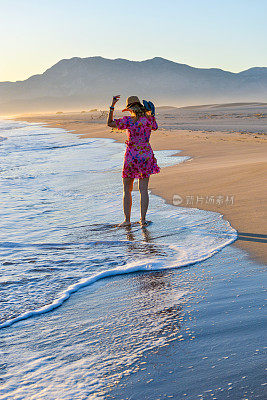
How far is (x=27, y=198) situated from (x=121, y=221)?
2434 millimetres

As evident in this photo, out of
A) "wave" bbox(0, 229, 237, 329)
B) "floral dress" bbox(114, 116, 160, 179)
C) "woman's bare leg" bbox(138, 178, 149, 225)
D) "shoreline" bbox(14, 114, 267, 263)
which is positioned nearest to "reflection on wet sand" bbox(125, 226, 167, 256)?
"wave" bbox(0, 229, 237, 329)

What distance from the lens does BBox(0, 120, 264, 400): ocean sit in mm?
2314

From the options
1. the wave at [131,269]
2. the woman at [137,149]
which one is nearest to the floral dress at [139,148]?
the woman at [137,149]

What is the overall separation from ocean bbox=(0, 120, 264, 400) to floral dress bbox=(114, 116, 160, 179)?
61 centimetres

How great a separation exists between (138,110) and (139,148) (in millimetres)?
479

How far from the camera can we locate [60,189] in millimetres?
8938

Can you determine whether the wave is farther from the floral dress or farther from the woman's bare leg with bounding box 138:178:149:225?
the floral dress

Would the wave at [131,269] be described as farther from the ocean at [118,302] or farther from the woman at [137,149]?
the woman at [137,149]

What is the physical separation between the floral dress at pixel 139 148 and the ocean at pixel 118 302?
0.61 meters

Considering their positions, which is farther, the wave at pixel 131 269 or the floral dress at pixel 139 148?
the floral dress at pixel 139 148

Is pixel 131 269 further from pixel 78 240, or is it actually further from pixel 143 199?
pixel 143 199

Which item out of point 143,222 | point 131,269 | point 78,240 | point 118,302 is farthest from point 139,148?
point 118,302

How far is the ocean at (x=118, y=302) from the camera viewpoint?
231 centimetres

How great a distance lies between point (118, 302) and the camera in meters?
3.32
